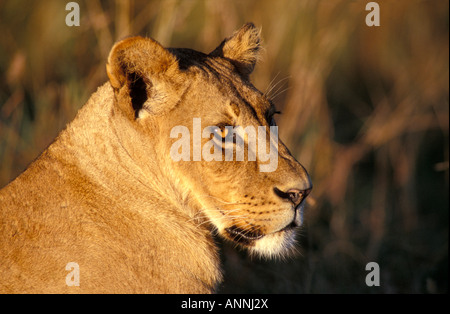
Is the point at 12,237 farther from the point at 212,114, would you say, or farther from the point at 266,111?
the point at 266,111

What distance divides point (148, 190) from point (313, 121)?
127 inches

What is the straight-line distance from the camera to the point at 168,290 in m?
3.03

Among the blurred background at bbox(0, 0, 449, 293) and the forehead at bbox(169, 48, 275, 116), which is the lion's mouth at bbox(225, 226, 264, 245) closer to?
the forehead at bbox(169, 48, 275, 116)

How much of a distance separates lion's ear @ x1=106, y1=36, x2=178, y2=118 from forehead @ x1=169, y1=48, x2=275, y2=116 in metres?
0.15

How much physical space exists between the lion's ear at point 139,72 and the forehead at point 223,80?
0.15 metres

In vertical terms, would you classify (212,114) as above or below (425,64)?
below

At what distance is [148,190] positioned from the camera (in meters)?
3.21

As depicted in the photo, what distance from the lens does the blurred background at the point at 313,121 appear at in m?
5.21

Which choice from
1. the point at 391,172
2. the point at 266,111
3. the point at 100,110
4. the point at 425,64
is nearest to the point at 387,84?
the point at 425,64

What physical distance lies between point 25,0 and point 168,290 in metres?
5.08

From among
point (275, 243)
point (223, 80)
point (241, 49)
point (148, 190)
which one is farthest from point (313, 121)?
point (148, 190)

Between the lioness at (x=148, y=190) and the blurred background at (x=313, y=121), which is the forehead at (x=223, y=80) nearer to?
the lioness at (x=148, y=190)

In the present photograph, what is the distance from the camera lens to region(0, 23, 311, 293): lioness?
9.82 ft

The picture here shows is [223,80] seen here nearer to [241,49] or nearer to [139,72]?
[139,72]
